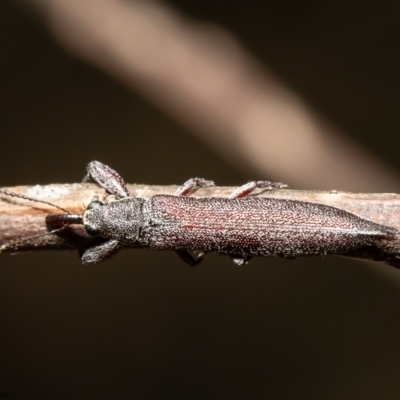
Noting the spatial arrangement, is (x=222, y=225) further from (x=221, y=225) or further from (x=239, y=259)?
(x=239, y=259)

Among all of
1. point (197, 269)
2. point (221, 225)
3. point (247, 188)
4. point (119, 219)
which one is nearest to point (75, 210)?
point (119, 219)

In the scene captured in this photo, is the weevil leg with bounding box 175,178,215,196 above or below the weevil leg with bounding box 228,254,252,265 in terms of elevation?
above

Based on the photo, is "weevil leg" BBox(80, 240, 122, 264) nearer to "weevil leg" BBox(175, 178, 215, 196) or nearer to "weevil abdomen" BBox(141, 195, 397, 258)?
"weevil abdomen" BBox(141, 195, 397, 258)

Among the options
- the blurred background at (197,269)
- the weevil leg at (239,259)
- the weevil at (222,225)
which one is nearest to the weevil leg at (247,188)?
the weevil at (222,225)

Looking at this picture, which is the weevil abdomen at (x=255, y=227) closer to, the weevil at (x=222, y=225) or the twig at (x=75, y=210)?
the weevil at (x=222, y=225)

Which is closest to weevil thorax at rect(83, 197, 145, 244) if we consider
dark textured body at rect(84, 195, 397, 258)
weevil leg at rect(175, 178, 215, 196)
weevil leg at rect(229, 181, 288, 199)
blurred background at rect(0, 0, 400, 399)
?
dark textured body at rect(84, 195, 397, 258)
